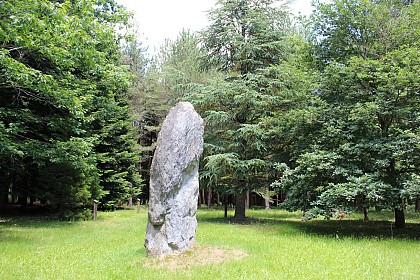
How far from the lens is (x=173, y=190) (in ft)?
25.5

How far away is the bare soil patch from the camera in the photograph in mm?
7102

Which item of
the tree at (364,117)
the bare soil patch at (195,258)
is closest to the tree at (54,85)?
the bare soil patch at (195,258)

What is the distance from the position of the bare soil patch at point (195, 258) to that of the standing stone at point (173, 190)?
21 centimetres

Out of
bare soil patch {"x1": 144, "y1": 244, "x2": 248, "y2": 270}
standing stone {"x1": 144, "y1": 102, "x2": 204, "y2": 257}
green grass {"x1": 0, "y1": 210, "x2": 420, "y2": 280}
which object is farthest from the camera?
standing stone {"x1": 144, "y1": 102, "x2": 204, "y2": 257}

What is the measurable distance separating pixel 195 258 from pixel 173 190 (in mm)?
1570

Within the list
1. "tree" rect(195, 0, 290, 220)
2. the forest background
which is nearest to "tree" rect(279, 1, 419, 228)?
the forest background

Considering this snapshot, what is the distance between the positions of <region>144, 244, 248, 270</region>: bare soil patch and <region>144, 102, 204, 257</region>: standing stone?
0.21 metres

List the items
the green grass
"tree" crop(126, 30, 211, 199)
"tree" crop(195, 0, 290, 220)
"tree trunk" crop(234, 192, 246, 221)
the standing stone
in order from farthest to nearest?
"tree" crop(126, 30, 211, 199)
"tree trunk" crop(234, 192, 246, 221)
"tree" crop(195, 0, 290, 220)
the standing stone
the green grass

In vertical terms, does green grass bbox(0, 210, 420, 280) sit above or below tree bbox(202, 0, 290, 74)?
below

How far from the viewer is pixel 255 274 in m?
6.44

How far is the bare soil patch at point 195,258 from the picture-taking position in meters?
7.10

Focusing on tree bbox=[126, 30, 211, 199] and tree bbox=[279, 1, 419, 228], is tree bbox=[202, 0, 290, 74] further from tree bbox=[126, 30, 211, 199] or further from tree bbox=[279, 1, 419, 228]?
tree bbox=[126, 30, 211, 199]

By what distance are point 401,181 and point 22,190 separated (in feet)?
60.0

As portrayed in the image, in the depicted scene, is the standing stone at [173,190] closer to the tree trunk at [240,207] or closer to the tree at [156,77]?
the tree trunk at [240,207]
